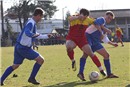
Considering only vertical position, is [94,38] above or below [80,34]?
below

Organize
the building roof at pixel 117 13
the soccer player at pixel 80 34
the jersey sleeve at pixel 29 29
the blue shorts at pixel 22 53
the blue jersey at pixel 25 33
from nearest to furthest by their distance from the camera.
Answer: the jersey sleeve at pixel 29 29, the blue jersey at pixel 25 33, the blue shorts at pixel 22 53, the soccer player at pixel 80 34, the building roof at pixel 117 13

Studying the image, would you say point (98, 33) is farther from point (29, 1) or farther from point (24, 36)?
point (29, 1)

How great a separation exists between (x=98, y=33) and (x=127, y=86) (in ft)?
7.75

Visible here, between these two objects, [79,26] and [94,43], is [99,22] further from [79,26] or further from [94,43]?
[94,43]

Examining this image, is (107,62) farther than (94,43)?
Answer: Yes

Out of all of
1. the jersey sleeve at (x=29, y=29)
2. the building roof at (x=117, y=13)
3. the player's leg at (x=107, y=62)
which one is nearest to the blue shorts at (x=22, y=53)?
the jersey sleeve at (x=29, y=29)

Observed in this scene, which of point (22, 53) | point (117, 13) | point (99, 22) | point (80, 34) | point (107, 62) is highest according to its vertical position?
point (99, 22)

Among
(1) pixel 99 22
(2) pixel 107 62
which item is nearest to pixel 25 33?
(1) pixel 99 22

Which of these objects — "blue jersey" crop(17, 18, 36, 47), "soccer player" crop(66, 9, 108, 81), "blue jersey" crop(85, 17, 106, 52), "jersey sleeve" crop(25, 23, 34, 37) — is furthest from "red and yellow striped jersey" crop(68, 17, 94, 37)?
"jersey sleeve" crop(25, 23, 34, 37)

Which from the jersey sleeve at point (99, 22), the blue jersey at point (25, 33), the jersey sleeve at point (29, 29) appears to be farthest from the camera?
the jersey sleeve at point (99, 22)

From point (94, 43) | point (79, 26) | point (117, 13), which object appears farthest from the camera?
point (117, 13)

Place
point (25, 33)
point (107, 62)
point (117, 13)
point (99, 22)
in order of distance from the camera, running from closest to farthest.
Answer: point (25, 33), point (99, 22), point (107, 62), point (117, 13)

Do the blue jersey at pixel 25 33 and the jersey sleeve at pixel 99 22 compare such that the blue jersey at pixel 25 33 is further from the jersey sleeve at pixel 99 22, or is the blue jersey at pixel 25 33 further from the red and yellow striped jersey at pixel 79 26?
the jersey sleeve at pixel 99 22

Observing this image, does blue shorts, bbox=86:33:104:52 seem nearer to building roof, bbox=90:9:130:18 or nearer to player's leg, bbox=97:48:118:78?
player's leg, bbox=97:48:118:78
